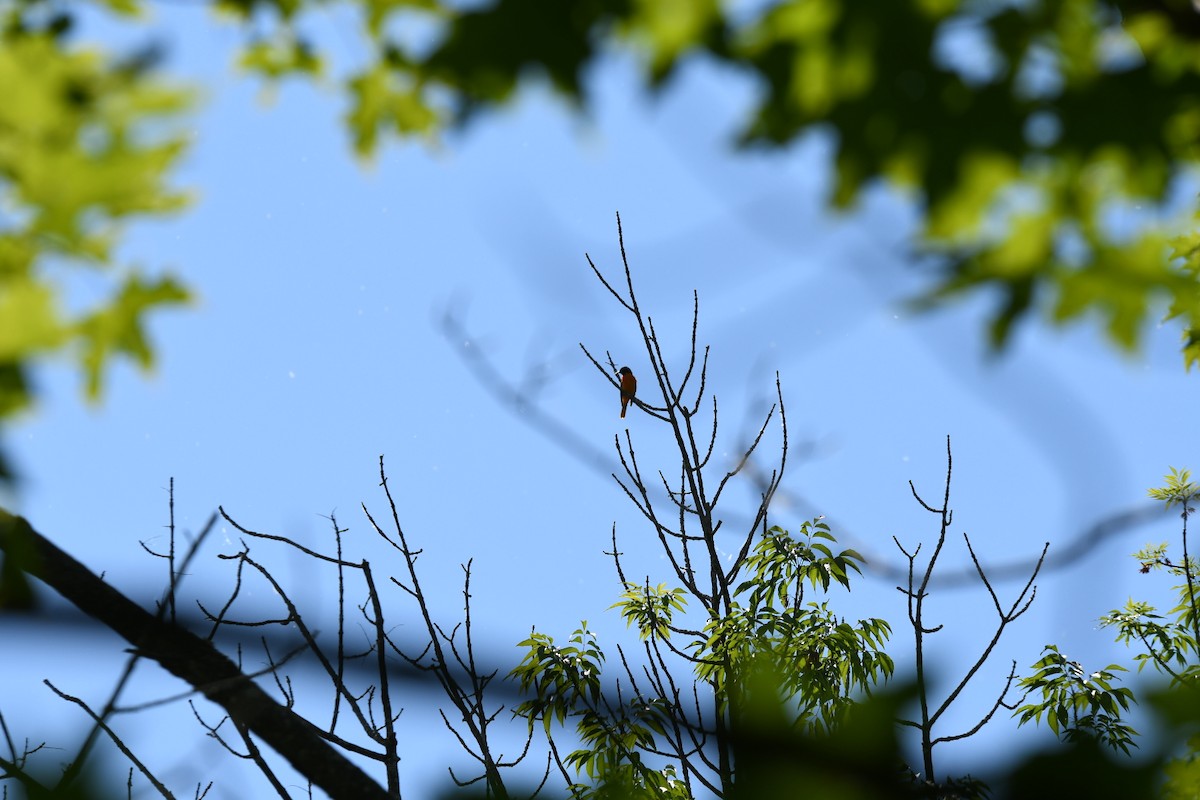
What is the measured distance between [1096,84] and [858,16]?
1.64ft

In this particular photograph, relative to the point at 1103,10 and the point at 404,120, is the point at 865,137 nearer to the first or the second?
the point at 1103,10

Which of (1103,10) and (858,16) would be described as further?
(1103,10)

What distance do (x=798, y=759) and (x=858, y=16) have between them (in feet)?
4.21

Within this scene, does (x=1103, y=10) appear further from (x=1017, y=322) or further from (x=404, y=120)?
(x=404, y=120)

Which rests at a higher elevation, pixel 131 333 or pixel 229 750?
pixel 131 333

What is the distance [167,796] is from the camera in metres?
2.69

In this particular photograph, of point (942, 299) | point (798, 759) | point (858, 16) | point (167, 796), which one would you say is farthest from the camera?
point (167, 796)

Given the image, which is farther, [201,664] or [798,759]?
[201,664]

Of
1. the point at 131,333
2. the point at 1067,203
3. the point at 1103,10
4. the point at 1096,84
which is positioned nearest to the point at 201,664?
the point at 131,333

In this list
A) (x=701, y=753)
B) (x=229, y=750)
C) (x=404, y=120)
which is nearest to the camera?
(x=404, y=120)

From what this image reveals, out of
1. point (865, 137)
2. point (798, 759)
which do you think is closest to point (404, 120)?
point (865, 137)

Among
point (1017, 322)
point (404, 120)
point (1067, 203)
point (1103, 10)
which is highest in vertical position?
point (404, 120)

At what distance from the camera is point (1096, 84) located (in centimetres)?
171

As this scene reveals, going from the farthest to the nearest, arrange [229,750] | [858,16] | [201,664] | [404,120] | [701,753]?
[701,753] → [229,750] → [404,120] → [858,16] → [201,664]
